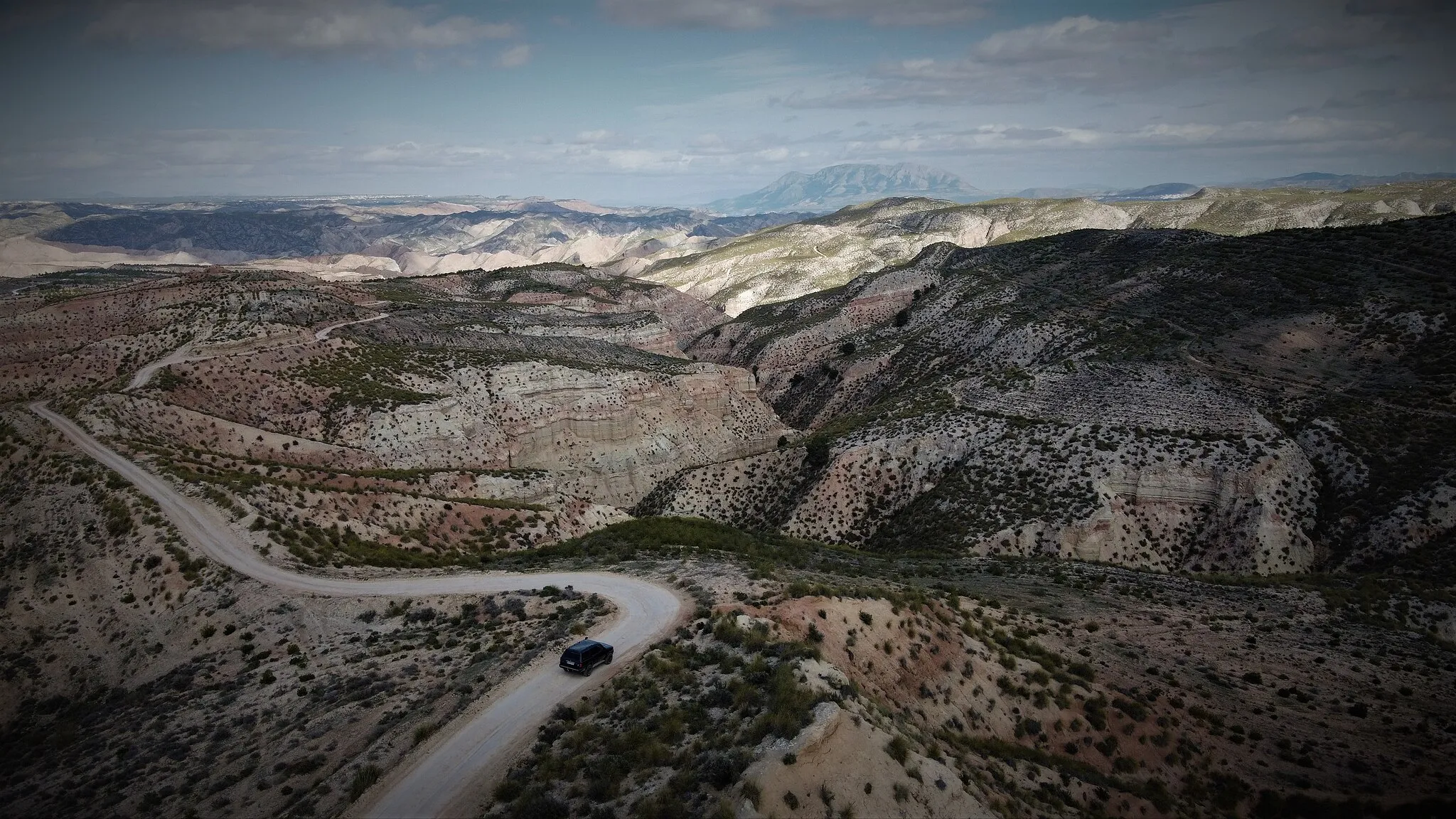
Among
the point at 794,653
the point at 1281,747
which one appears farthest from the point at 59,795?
the point at 1281,747

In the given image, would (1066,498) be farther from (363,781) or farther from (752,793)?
(363,781)

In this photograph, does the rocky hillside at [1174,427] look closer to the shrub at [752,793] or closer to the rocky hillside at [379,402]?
the rocky hillside at [379,402]

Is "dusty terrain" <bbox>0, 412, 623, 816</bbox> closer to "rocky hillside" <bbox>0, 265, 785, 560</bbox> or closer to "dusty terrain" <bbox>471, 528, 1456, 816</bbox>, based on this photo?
"dusty terrain" <bbox>471, 528, 1456, 816</bbox>

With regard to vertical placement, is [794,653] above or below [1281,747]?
above

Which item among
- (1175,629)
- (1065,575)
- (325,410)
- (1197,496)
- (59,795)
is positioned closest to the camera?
(59,795)

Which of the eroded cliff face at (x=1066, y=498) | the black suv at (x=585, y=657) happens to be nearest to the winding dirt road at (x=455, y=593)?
the black suv at (x=585, y=657)

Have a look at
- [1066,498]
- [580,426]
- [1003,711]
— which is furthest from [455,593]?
[580,426]

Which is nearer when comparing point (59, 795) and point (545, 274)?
point (59, 795)

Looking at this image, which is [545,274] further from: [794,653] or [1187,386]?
[794,653]
